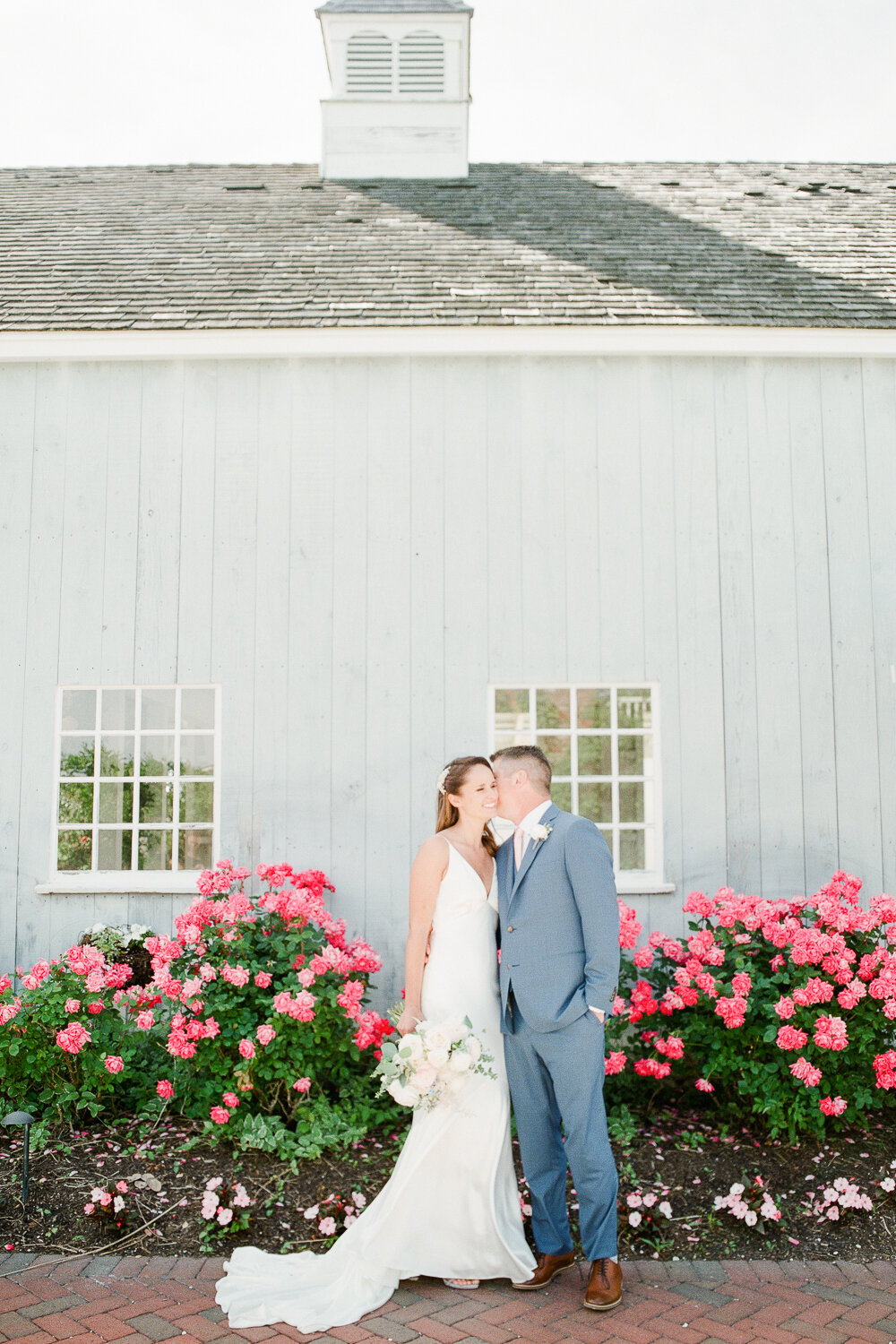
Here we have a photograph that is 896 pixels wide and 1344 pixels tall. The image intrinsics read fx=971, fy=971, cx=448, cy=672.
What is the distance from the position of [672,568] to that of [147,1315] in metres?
5.36

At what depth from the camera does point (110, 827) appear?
7.00m

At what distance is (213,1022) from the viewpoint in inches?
203

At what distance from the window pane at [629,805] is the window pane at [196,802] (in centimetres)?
294

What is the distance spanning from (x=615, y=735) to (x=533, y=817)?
2995 millimetres

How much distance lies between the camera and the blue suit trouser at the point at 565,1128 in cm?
385

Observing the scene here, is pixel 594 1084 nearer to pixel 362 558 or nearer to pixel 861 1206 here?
pixel 861 1206

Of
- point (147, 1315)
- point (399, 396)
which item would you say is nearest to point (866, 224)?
point (399, 396)

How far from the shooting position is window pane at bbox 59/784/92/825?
Result: 276 inches

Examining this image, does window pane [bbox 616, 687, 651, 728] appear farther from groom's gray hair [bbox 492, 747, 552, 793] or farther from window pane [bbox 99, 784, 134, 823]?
window pane [bbox 99, 784, 134, 823]

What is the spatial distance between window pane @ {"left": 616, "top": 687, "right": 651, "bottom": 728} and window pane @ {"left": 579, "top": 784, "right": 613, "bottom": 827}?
18.8 inches

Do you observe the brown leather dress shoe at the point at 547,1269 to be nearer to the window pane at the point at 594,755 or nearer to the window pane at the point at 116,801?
the window pane at the point at 594,755

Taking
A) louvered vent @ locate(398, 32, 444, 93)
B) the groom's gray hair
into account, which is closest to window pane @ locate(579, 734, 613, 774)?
the groom's gray hair

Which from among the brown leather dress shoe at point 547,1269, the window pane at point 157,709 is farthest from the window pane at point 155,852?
the brown leather dress shoe at point 547,1269

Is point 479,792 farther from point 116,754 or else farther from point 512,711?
point 116,754
